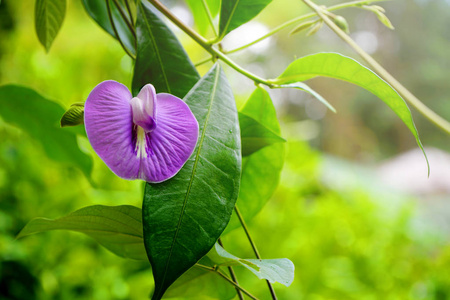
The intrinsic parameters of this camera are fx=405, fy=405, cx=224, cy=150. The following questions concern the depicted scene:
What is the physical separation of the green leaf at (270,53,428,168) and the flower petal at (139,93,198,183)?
0.09 metres

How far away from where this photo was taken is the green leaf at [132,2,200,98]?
9.1 inches

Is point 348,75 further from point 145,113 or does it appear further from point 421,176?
point 421,176

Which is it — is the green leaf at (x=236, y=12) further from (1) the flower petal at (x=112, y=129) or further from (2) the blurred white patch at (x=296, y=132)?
(2) the blurred white patch at (x=296, y=132)

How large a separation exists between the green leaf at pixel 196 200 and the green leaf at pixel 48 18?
0.20 meters

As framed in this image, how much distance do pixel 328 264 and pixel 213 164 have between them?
1.02 m

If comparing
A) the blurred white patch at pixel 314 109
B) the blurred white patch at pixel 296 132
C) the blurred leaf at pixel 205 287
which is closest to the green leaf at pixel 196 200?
the blurred leaf at pixel 205 287

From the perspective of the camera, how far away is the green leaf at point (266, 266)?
18cm

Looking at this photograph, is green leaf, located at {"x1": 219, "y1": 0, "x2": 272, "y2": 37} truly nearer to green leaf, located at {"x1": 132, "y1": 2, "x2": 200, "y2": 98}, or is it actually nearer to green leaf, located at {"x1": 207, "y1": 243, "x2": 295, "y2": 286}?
green leaf, located at {"x1": 132, "y1": 2, "x2": 200, "y2": 98}

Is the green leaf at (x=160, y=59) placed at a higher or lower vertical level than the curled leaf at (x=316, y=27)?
lower

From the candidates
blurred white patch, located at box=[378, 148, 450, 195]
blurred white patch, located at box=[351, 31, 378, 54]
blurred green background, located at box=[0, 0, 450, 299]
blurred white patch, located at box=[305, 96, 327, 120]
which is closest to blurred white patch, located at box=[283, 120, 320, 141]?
blurred green background, located at box=[0, 0, 450, 299]

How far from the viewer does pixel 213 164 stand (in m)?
→ 0.19

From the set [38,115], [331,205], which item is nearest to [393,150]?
[331,205]

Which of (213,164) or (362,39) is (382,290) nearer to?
(213,164)

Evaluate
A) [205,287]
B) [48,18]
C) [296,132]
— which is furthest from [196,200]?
[296,132]
